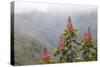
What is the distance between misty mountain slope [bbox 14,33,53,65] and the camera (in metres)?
2.33

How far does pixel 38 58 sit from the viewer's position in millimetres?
2439

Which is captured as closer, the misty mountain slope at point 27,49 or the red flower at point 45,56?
the misty mountain slope at point 27,49

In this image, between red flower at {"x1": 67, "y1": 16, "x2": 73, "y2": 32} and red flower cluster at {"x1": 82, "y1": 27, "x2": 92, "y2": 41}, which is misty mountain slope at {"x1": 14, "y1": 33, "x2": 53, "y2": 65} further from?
red flower cluster at {"x1": 82, "y1": 27, "x2": 92, "y2": 41}

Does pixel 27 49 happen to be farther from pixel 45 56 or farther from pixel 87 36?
pixel 87 36

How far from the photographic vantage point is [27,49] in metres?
2.39

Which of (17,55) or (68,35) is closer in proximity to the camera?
(17,55)

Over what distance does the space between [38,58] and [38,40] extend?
210mm

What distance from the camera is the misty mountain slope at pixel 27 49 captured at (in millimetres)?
2332

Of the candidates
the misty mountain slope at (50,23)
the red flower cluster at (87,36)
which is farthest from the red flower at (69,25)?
the red flower cluster at (87,36)

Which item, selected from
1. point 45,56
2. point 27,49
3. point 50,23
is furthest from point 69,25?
point 27,49

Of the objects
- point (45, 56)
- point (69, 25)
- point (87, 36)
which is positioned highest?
point (69, 25)

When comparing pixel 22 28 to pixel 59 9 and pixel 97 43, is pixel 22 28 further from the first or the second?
pixel 97 43

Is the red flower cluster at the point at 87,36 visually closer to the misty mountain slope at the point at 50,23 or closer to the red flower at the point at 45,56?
the misty mountain slope at the point at 50,23
